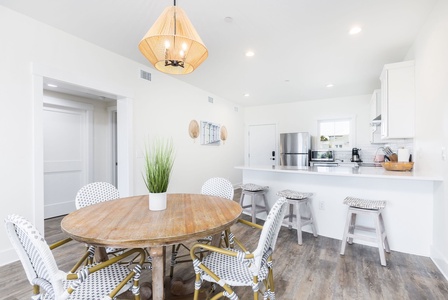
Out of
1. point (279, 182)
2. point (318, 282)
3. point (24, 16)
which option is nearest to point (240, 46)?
point (279, 182)

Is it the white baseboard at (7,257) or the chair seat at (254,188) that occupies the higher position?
the chair seat at (254,188)

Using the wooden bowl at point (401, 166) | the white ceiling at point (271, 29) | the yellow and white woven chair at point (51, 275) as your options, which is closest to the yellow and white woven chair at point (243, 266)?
the yellow and white woven chair at point (51, 275)

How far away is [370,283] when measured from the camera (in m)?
2.01

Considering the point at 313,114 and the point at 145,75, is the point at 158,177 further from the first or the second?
the point at 313,114

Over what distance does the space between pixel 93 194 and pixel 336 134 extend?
18.7ft

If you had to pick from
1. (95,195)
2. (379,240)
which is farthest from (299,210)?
(95,195)

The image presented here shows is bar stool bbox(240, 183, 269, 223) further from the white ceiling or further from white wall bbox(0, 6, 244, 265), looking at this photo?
the white ceiling

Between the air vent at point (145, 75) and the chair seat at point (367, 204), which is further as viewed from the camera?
the air vent at point (145, 75)

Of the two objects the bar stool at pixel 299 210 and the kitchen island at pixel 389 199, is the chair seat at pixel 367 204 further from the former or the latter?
the bar stool at pixel 299 210

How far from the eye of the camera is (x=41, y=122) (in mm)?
2555

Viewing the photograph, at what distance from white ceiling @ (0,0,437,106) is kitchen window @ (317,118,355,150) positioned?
6.02 feet

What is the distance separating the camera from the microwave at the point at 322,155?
560cm

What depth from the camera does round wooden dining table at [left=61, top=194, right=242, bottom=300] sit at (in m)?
1.19

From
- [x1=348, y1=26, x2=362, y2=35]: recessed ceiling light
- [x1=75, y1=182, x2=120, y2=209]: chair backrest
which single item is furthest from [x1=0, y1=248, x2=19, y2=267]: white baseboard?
[x1=348, y1=26, x2=362, y2=35]: recessed ceiling light
